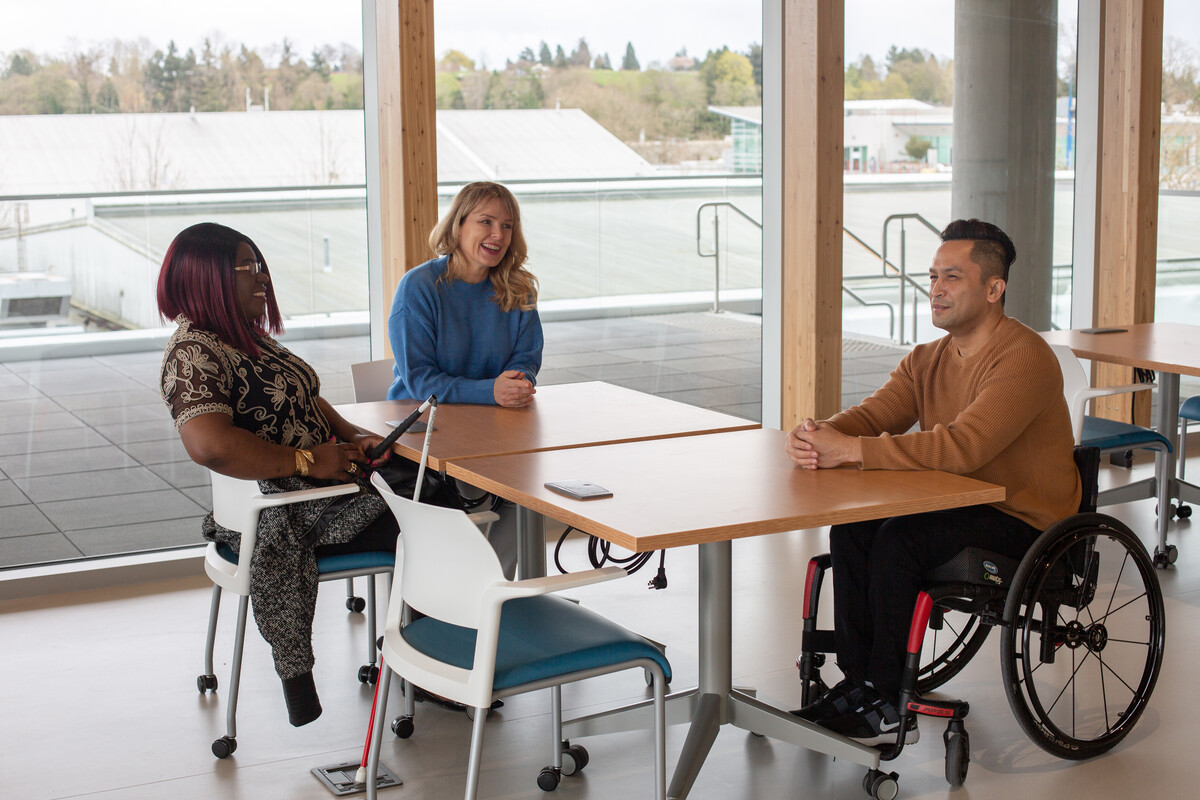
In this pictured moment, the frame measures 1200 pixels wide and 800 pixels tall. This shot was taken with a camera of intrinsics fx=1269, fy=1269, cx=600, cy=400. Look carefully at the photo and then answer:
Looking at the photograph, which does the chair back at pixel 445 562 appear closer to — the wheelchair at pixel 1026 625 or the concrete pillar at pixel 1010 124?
the wheelchair at pixel 1026 625

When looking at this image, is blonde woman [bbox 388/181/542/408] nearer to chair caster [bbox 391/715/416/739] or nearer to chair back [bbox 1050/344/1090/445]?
chair caster [bbox 391/715/416/739]

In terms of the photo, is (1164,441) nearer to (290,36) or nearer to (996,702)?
(996,702)

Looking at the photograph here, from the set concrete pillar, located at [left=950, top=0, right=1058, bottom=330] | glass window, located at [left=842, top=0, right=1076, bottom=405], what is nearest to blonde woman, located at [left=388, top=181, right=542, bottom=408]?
glass window, located at [left=842, top=0, right=1076, bottom=405]

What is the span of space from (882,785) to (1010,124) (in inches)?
173

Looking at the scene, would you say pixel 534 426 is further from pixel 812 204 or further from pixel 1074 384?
pixel 812 204

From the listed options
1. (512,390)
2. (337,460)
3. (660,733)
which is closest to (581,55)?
(512,390)

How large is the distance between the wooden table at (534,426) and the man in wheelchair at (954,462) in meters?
0.54

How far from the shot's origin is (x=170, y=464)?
486 cm

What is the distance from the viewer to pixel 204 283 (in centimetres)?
313

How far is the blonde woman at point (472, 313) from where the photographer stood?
12.4 feet

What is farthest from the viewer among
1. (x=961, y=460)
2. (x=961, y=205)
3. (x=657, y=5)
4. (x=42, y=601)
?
(x=961, y=205)

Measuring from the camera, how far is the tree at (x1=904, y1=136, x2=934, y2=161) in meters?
6.13

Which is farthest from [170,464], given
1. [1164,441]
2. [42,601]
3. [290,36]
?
[1164,441]

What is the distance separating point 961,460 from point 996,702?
37.5 inches
